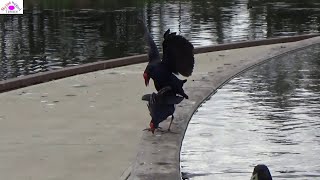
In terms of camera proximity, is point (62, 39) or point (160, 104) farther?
point (62, 39)

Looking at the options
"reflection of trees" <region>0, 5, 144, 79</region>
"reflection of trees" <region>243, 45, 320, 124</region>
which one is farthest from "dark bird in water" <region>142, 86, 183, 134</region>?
"reflection of trees" <region>0, 5, 144, 79</region>

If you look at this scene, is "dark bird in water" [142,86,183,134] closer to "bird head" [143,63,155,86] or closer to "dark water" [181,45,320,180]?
"bird head" [143,63,155,86]

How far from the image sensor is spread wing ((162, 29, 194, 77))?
693 cm

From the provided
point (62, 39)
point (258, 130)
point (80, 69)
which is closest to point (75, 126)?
point (258, 130)

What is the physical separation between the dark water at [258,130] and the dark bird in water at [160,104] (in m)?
0.38

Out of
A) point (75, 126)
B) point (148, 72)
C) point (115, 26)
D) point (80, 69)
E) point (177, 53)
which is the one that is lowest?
point (75, 126)

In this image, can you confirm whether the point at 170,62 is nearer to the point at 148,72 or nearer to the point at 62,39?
the point at 148,72

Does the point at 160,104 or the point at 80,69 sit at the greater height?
the point at 160,104

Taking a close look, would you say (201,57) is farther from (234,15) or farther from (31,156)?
(234,15)

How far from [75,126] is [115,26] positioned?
14.6m

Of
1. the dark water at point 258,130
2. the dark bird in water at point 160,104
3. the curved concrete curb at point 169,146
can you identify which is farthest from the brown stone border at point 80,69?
the dark bird in water at point 160,104

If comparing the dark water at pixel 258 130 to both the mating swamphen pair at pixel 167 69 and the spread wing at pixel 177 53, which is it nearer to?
the mating swamphen pair at pixel 167 69

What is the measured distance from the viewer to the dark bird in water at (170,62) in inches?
273

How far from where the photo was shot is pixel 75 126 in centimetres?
796
